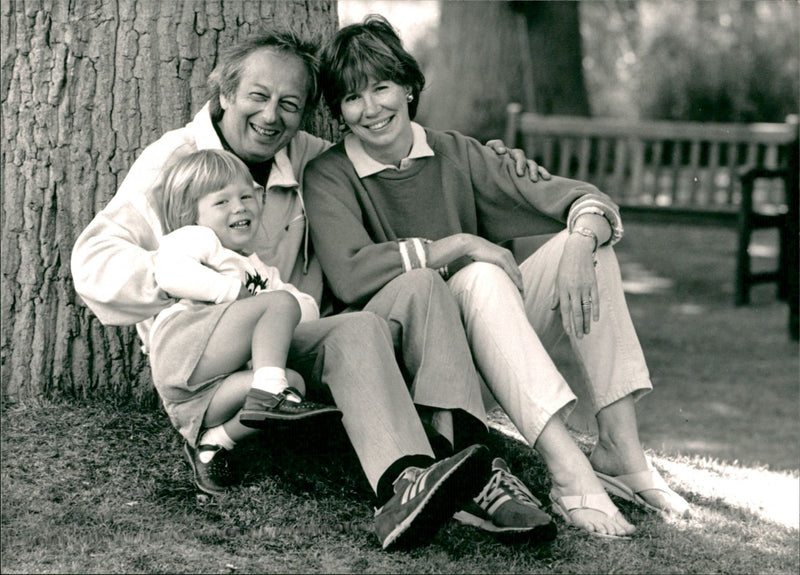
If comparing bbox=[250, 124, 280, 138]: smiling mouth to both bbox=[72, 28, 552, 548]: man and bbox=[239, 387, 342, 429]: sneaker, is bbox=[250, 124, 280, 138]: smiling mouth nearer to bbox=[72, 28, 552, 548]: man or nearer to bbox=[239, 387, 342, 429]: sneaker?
bbox=[72, 28, 552, 548]: man

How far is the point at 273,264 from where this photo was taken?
3.51 meters

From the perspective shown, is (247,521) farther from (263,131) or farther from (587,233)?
(587,233)

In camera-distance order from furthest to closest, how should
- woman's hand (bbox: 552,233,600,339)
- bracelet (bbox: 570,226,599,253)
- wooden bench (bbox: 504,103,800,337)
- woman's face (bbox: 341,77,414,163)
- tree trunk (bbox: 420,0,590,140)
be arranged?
tree trunk (bbox: 420,0,590,140) < wooden bench (bbox: 504,103,800,337) < woman's face (bbox: 341,77,414,163) < bracelet (bbox: 570,226,599,253) < woman's hand (bbox: 552,233,600,339)

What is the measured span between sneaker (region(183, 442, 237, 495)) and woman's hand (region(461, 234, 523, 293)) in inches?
39.1

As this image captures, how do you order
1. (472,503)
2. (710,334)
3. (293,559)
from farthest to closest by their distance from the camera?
(710,334) → (472,503) → (293,559)

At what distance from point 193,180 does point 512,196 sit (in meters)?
1.15

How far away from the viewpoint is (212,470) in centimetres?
312

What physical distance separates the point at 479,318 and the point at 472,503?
55 cm

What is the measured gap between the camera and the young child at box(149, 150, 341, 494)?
292 cm

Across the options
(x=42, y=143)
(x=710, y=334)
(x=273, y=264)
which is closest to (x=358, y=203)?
(x=273, y=264)

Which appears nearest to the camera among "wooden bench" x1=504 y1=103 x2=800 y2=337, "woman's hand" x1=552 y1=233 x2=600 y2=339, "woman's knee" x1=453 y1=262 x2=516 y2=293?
"woman's knee" x1=453 y1=262 x2=516 y2=293

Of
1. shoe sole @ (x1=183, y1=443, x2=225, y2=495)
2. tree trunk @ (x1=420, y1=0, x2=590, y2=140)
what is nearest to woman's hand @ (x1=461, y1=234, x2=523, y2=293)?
shoe sole @ (x1=183, y1=443, x2=225, y2=495)

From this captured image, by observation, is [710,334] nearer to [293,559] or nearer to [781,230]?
[781,230]

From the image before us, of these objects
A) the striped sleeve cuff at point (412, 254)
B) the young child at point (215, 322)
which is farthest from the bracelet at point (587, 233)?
the young child at point (215, 322)
